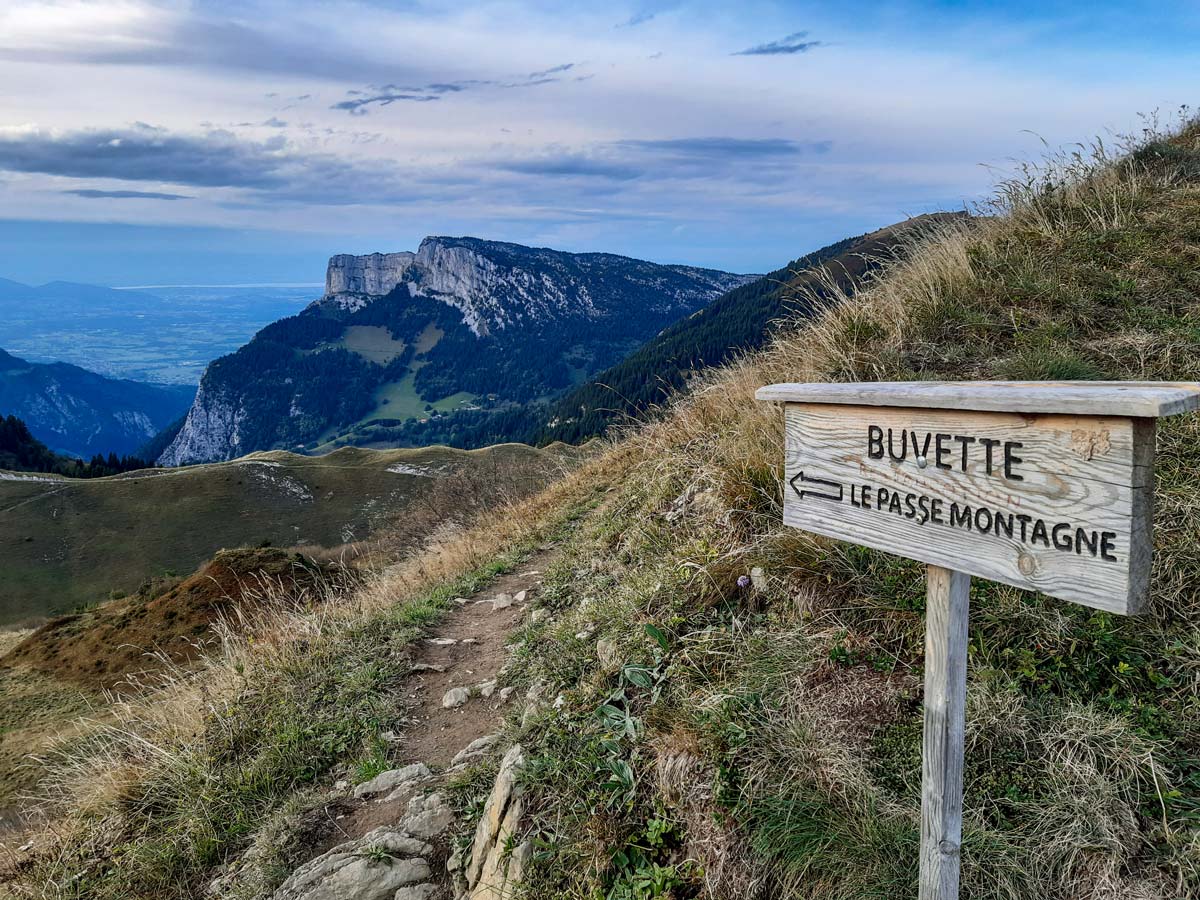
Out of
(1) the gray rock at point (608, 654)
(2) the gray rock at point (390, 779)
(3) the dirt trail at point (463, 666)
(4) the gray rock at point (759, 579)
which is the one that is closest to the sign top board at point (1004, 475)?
(4) the gray rock at point (759, 579)

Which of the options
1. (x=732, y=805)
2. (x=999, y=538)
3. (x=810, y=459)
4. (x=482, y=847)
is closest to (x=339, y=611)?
(x=482, y=847)

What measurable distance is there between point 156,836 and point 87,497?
202 feet

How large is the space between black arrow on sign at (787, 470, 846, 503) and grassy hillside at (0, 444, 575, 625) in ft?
115

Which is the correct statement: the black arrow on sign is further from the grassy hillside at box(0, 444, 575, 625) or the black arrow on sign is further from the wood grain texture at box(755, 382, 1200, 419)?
the grassy hillside at box(0, 444, 575, 625)

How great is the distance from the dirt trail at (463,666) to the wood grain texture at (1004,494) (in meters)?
3.63

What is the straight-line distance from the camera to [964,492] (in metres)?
1.94

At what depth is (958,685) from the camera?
6.81ft

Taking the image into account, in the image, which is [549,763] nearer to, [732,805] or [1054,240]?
[732,805]

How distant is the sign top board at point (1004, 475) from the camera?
1.63 m

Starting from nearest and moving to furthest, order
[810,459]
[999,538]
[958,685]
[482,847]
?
[999,538], [958,685], [810,459], [482,847]

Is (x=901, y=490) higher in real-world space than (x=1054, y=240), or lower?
lower

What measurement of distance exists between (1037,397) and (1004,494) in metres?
0.30

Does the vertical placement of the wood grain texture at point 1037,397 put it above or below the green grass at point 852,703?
above

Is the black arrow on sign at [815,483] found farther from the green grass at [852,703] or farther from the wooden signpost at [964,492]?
the green grass at [852,703]
